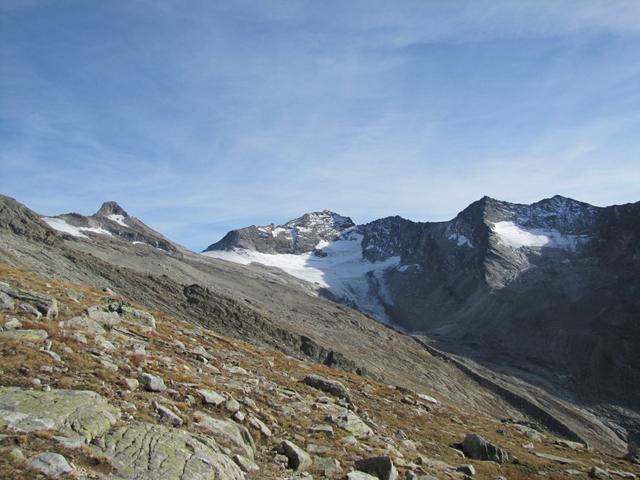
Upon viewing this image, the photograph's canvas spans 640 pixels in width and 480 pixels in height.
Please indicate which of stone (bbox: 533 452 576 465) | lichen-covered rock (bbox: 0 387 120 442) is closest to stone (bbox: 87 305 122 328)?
lichen-covered rock (bbox: 0 387 120 442)

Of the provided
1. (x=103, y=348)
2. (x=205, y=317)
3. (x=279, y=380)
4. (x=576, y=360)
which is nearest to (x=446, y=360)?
(x=576, y=360)

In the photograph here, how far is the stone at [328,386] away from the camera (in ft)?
93.1

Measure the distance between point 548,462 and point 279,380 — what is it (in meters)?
15.1

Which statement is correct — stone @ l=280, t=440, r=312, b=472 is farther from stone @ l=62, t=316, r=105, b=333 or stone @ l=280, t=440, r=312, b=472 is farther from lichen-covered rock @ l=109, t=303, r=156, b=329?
lichen-covered rock @ l=109, t=303, r=156, b=329

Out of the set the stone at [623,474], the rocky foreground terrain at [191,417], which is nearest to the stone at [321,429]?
the rocky foreground terrain at [191,417]

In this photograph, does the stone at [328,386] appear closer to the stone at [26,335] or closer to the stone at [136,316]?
the stone at [136,316]

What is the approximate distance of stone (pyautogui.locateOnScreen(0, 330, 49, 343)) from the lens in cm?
1860

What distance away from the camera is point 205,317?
92.8 m

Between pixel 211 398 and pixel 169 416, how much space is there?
293 cm

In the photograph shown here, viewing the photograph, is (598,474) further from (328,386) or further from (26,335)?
(26,335)

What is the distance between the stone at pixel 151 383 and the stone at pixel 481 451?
1547 centimetres

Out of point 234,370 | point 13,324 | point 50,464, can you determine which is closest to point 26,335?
point 13,324

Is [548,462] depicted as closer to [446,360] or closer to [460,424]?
[460,424]

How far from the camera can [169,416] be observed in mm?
16234
